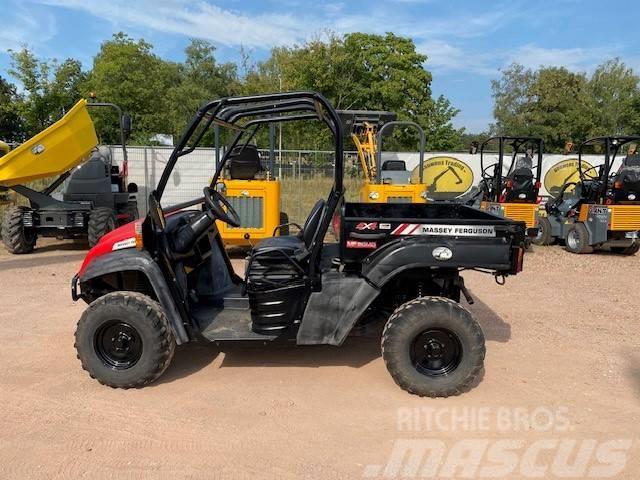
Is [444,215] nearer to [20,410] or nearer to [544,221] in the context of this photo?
[20,410]

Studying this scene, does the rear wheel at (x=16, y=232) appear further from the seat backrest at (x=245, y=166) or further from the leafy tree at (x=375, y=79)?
the leafy tree at (x=375, y=79)

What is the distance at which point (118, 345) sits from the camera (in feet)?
12.7

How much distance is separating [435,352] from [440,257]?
694 mm

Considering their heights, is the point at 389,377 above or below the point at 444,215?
below

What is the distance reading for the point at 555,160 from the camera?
1548 cm

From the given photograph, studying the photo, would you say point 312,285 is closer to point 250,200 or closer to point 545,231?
point 250,200

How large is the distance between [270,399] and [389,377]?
0.96 m

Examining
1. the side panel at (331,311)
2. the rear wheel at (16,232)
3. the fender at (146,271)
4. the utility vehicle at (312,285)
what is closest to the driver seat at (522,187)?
the utility vehicle at (312,285)

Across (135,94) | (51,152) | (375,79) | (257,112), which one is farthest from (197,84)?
(257,112)

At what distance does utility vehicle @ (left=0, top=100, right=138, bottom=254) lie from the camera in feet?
28.9

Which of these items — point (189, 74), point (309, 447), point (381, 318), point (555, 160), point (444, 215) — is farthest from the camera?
point (189, 74)

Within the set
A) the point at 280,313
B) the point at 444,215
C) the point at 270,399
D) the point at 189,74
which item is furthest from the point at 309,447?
the point at 189,74

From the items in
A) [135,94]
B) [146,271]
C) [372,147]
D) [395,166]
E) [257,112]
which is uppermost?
[135,94]

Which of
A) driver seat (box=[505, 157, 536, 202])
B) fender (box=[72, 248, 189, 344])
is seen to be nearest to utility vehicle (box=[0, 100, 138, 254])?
fender (box=[72, 248, 189, 344])
